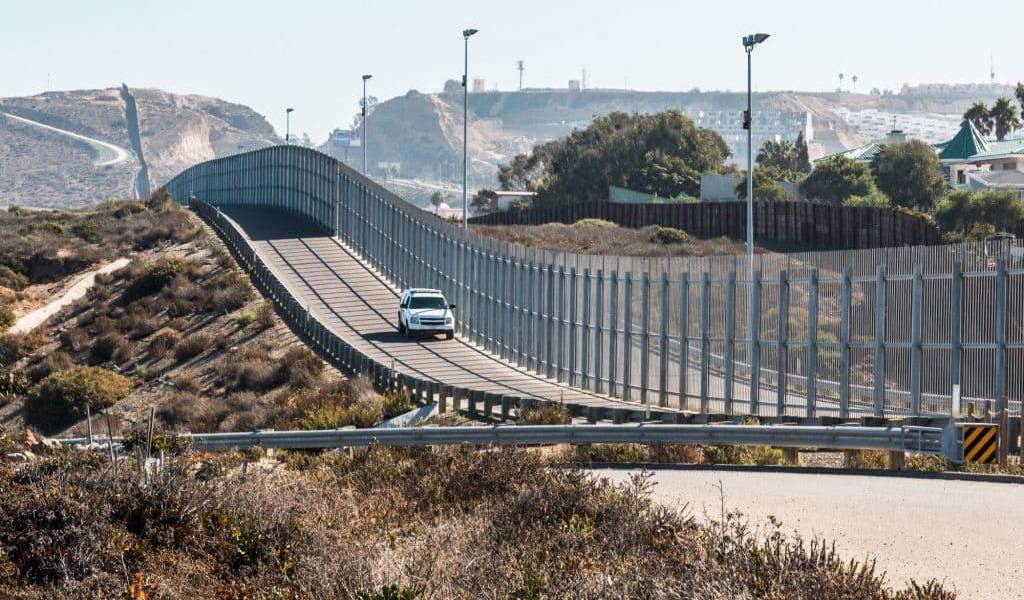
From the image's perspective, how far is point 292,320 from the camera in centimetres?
6122

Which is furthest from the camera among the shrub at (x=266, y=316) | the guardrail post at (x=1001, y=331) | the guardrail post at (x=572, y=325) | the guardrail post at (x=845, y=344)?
the shrub at (x=266, y=316)

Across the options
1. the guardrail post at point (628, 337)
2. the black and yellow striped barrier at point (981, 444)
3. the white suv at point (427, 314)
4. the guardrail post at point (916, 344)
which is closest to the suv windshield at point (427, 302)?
the white suv at point (427, 314)

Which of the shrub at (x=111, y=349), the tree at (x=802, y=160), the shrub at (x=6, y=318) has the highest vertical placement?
the tree at (x=802, y=160)

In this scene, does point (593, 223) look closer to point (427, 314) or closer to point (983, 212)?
point (983, 212)

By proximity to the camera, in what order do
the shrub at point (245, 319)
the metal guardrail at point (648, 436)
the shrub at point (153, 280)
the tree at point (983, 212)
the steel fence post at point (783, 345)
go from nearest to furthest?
the metal guardrail at point (648, 436), the steel fence post at point (783, 345), the shrub at point (245, 319), the shrub at point (153, 280), the tree at point (983, 212)

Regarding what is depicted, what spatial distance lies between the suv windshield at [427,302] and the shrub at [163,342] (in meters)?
12.2

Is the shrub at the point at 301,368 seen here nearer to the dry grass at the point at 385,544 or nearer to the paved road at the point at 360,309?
the paved road at the point at 360,309

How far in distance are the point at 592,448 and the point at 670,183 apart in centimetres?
11670

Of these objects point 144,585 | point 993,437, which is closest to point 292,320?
point 993,437

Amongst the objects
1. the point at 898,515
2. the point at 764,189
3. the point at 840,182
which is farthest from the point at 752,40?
the point at 840,182

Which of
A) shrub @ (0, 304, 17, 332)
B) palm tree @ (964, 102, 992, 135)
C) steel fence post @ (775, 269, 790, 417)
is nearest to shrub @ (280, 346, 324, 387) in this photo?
steel fence post @ (775, 269, 790, 417)

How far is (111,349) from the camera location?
6406cm

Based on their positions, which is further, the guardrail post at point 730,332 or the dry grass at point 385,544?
the guardrail post at point 730,332

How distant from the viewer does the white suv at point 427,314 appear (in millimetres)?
53500
